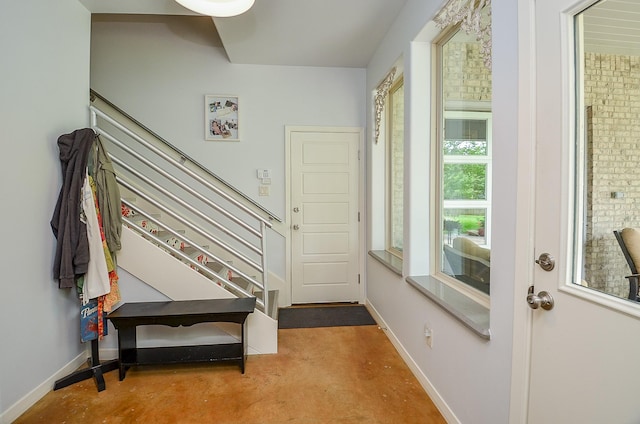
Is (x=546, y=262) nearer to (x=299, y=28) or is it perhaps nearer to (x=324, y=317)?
(x=324, y=317)

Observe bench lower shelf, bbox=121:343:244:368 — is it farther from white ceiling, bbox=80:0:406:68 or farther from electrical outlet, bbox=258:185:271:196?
white ceiling, bbox=80:0:406:68

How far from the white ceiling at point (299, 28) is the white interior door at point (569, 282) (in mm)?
1603

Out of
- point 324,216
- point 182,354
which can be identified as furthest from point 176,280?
point 324,216

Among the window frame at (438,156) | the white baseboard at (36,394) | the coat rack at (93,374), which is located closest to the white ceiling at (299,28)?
the window frame at (438,156)

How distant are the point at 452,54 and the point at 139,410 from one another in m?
2.89

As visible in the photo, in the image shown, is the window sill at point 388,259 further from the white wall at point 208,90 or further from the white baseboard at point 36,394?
the white baseboard at point 36,394

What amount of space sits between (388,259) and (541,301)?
174 centimetres

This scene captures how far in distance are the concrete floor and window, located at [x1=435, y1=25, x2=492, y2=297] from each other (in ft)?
2.59

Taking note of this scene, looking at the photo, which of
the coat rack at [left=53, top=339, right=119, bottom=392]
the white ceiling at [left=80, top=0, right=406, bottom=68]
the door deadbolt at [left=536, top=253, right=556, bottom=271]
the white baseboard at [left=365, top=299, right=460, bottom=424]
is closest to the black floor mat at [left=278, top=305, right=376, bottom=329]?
the white baseboard at [left=365, top=299, right=460, bottom=424]

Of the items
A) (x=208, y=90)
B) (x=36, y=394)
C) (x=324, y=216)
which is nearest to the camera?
(x=36, y=394)

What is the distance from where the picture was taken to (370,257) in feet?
10.6

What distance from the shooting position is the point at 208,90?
10.5ft

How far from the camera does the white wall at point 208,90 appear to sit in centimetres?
310

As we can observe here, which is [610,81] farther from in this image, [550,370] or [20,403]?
[20,403]
